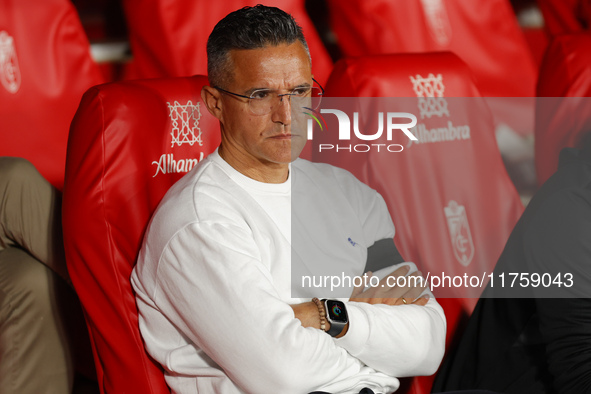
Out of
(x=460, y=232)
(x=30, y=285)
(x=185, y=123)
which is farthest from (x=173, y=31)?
(x=460, y=232)

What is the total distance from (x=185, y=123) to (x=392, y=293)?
0.53 metres

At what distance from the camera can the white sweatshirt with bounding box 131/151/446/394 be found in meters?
1.15

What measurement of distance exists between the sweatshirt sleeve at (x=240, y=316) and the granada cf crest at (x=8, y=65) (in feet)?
2.84

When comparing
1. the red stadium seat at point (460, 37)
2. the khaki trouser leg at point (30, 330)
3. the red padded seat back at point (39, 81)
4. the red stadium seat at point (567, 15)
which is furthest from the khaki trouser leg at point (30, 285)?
the red stadium seat at point (567, 15)

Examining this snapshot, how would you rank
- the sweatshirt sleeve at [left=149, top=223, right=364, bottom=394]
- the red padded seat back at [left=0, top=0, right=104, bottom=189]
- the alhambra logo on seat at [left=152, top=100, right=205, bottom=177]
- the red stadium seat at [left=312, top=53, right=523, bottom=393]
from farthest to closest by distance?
the red padded seat back at [left=0, top=0, right=104, bottom=189] → the red stadium seat at [left=312, top=53, right=523, bottom=393] → the alhambra logo on seat at [left=152, top=100, right=205, bottom=177] → the sweatshirt sleeve at [left=149, top=223, right=364, bottom=394]

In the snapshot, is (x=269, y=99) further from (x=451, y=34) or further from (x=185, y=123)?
(x=451, y=34)

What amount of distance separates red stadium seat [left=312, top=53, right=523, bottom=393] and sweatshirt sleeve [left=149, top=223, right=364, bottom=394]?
0.56m

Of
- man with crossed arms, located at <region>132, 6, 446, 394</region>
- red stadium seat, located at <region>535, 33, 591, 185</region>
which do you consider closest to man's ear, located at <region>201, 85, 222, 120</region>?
man with crossed arms, located at <region>132, 6, 446, 394</region>

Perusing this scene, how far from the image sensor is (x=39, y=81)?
1.86 metres

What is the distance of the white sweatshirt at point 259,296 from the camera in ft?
3.77

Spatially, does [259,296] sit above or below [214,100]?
below

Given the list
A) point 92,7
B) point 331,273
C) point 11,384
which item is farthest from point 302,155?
point 92,7

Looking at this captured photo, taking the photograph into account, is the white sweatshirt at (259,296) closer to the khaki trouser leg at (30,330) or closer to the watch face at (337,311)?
the watch face at (337,311)

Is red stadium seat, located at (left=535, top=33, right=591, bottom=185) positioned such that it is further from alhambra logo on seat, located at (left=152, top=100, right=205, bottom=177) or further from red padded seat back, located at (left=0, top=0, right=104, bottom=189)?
red padded seat back, located at (left=0, top=0, right=104, bottom=189)
